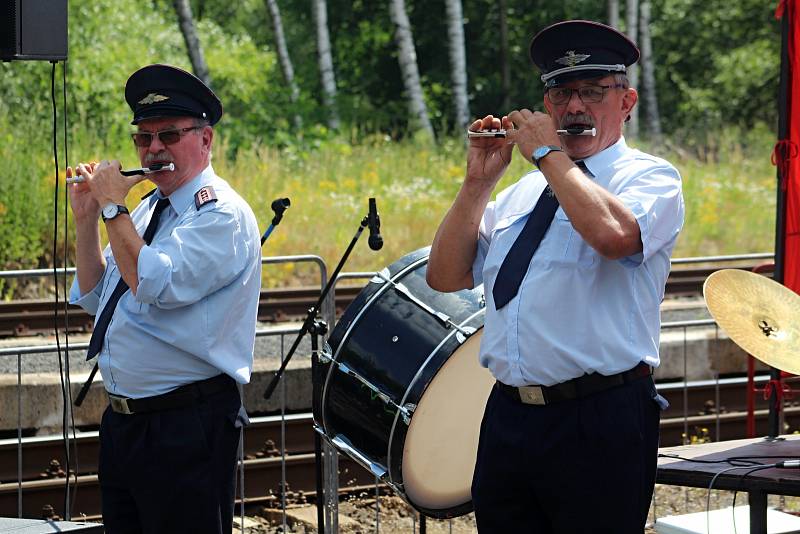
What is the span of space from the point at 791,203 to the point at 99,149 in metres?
10.7

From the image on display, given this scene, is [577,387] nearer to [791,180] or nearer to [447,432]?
[447,432]

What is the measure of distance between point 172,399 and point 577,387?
1406mm

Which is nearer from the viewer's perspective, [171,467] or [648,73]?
[171,467]

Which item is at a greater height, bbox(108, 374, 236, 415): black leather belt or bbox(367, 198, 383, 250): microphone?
bbox(367, 198, 383, 250): microphone

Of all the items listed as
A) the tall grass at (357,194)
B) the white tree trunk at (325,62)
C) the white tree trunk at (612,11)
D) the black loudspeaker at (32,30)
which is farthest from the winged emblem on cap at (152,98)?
the white tree trunk at (612,11)

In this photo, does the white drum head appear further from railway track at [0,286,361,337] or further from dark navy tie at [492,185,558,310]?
railway track at [0,286,361,337]

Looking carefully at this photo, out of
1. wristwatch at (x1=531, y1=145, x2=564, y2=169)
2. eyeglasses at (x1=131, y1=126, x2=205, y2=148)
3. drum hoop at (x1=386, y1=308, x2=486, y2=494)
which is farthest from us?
drum hoop at (x1=386, y1=308, x2=486, y2=494)

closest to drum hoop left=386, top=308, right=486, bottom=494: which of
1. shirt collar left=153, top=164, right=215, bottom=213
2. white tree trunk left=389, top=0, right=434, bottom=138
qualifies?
shirt collar left=153, top=164, right=215, bottom=213

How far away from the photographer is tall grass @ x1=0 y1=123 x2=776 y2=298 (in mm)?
12297

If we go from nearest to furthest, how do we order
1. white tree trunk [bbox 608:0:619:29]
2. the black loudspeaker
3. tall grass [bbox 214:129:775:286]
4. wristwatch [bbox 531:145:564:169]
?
wristwatch [bbox 531:145:564:169]
the black loudspeaker
tall grass [bbox 214:129:775:286]
white tree trunk [bbox 608:0:619:29]

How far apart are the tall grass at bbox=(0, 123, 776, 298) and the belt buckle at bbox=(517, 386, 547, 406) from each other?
8319 millimetres

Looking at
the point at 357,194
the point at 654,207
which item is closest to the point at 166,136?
the point at 654,207

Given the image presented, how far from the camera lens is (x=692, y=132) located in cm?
2258

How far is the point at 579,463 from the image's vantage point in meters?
3.49
